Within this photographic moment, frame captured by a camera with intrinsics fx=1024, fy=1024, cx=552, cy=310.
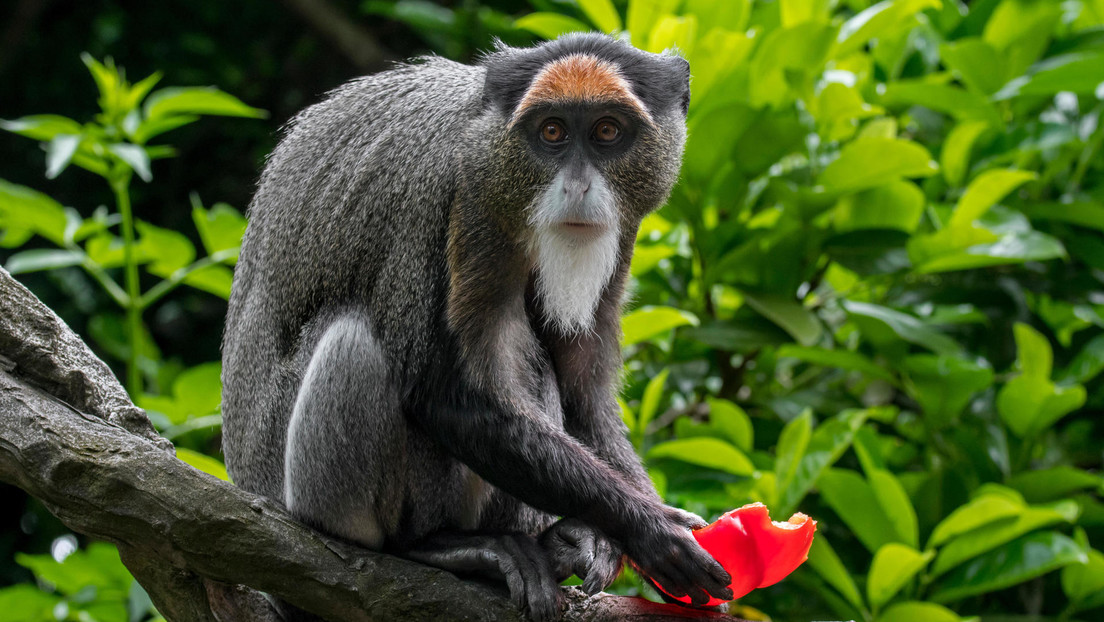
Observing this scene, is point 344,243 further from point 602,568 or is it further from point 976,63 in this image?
point 976,63

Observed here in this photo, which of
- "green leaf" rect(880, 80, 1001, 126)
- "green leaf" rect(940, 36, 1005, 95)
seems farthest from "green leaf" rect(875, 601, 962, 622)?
"green leaf" rect(940, 36, 1005, 95)

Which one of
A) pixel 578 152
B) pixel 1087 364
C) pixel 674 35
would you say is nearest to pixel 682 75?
pixel 578 152

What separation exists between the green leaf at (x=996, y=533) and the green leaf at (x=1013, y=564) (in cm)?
4

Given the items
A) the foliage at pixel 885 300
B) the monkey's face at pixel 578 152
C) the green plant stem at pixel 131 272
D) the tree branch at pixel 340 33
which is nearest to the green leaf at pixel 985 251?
the foliage at pixel 885 300

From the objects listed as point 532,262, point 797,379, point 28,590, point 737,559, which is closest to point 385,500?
point 532,262

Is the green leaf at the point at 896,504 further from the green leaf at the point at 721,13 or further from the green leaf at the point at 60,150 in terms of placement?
the green leaf at the point at 60,150

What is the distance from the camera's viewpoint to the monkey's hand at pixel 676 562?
3404 millimetres

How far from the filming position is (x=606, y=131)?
3.71 meters

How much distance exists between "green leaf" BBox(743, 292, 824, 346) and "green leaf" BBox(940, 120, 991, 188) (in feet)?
4.41

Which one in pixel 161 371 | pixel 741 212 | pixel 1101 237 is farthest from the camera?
pixel 161 371

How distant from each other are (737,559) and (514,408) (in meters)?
0.95

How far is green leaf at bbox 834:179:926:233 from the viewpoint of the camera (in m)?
5.42

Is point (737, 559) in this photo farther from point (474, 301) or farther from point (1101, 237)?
point (1101, 237)

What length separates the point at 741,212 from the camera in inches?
223
